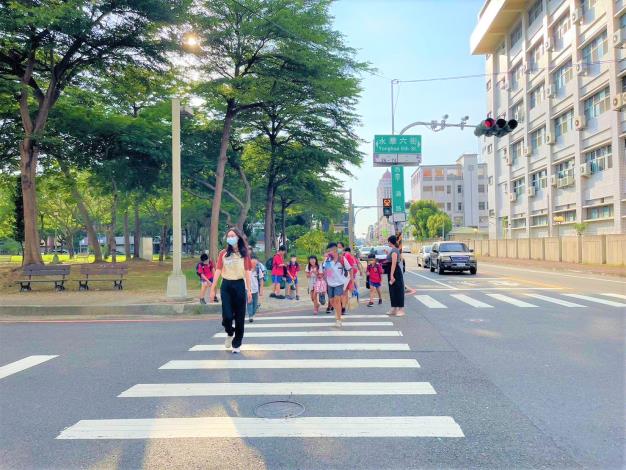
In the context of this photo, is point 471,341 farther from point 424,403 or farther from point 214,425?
point 214,425

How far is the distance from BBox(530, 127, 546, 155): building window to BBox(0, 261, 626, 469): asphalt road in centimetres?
3879

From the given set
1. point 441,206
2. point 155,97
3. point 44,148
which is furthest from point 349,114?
point 441,206

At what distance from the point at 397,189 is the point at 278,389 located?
16.9 meters

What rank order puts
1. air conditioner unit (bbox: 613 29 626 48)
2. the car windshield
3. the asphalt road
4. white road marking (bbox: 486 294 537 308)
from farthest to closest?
air conditioner unit (bbox: 613 29 626 48) → the car windshield → white road marking (bbox: 486 294 537 308) → the asphalt road

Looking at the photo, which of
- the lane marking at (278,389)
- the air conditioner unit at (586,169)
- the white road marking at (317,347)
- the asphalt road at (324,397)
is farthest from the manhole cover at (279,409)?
the air conditioner unit at (586,169)

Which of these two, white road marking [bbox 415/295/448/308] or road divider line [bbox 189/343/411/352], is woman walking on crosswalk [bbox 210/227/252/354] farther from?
white road marking [bbox 415/295/448/308]

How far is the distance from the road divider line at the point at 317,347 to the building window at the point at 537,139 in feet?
137

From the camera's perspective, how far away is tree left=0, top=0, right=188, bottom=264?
57.0ft

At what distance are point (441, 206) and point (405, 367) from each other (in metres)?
102

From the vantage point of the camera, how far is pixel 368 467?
134 inches

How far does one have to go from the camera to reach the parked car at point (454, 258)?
2452cm

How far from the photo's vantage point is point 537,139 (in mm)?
44344

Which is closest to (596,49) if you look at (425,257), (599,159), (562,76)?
(562,76)

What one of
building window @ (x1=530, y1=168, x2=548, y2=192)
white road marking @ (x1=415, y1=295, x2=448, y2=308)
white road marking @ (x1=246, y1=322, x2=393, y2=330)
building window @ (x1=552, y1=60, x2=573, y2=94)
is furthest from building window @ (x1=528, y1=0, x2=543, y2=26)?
white road marking @ (x1=246, y1=322, x2=393, y2=330)
